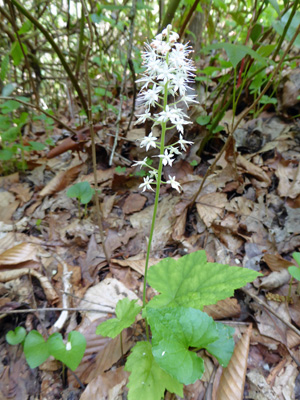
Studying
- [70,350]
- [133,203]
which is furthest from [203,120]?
[70,350]

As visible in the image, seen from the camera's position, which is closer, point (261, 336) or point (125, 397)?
point (125, 397)

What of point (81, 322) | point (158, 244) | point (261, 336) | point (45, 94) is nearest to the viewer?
point (261, 336)

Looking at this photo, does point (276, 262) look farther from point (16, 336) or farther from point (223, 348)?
point (16, 336)

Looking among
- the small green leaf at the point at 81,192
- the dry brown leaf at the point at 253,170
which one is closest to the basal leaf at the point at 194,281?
the small green leaf at the point at 81,192

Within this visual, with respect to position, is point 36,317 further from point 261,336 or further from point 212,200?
point 212,200

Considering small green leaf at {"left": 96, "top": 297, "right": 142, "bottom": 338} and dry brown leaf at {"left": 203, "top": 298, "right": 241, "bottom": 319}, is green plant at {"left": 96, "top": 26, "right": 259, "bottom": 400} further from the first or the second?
dry brown leaf at {"left": 203, "top": 298, "right": 241, "bottom": 319}

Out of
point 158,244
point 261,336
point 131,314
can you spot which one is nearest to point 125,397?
point 131,314

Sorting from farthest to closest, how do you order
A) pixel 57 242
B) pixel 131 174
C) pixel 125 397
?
pixel 131 174 → pixel 57 242 → pixel 125 397

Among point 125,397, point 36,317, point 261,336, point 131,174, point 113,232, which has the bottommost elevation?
point 36,317
